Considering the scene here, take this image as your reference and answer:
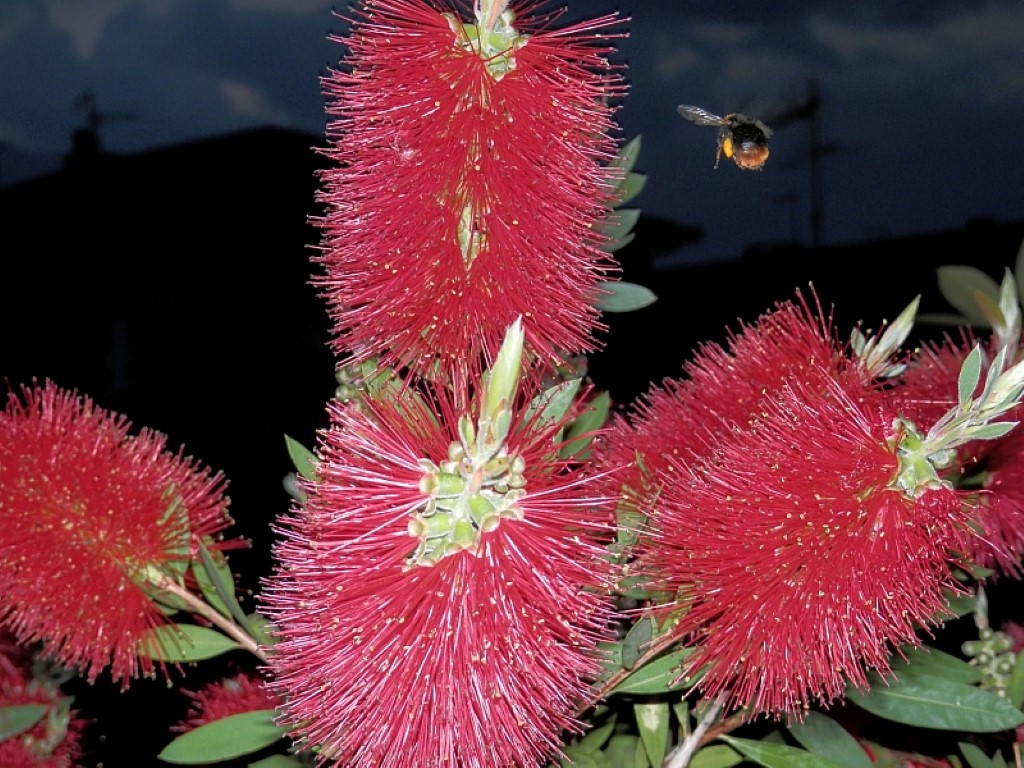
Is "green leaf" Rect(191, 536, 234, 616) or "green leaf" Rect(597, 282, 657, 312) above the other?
"green leaf" Rect(597, 282, 657, 312)

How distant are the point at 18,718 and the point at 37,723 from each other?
6 centimetres

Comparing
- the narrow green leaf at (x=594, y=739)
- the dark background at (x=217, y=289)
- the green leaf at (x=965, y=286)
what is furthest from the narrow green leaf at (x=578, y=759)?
the dark background at (x=217, y=289)

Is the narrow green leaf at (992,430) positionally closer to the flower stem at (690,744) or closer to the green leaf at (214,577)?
the flower stem at (690,744)

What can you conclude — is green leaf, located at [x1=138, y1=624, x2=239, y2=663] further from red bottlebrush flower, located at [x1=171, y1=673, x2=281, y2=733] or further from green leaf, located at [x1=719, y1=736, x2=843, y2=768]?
green leaf, located at [x1=719, y1=736, x2=843, y2=768]

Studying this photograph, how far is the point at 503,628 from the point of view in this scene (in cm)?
35

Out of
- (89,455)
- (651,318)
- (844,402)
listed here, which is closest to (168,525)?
(89,455)

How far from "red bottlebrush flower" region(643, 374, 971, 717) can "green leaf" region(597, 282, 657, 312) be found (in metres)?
0.16

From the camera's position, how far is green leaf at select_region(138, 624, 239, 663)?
21.2 inches

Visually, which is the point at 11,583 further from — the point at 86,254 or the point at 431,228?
the point at 86,254

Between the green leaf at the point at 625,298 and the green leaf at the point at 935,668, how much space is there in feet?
0.84

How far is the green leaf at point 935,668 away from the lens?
1.77 feet

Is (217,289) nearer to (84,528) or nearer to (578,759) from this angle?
(84,528)

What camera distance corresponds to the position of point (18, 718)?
0.63 meters

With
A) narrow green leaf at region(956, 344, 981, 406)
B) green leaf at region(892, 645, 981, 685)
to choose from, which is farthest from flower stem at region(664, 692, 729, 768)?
narrow green leaf at region(956, 344, 981, 406)
